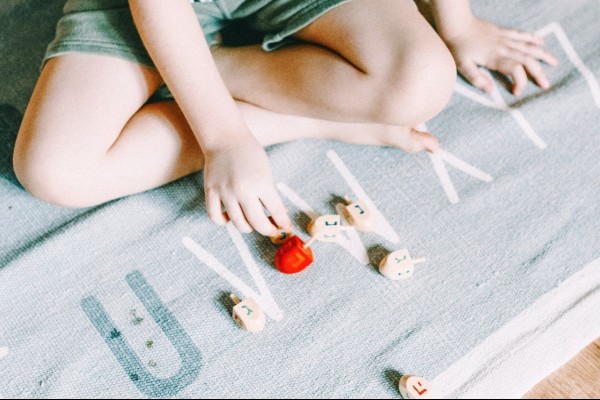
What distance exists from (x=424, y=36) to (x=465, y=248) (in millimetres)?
215

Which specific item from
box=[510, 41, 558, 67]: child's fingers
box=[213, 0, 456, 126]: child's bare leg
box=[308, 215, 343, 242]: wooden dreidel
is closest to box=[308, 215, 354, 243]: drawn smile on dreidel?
box=[308, 215, 343, 242]: wooden dreidel

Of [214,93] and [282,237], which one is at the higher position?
Answer: [214,93]

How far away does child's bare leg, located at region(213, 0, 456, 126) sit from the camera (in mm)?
562

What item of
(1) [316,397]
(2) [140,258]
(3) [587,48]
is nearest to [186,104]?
(2) [140,258]

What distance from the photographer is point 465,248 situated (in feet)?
1.97

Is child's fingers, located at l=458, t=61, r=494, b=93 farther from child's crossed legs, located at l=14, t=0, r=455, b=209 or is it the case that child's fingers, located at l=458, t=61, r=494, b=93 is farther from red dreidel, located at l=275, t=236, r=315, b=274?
red dreidel, located at l=275, t=236, r=315, b=274

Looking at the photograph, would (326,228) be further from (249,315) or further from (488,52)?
(488,52)

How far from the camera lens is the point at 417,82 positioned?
1.83ft

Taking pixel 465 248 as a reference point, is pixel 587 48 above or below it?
above

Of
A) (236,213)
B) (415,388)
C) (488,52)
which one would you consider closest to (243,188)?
(236,213)

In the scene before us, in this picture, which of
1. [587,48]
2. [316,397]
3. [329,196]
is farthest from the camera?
[587,48]

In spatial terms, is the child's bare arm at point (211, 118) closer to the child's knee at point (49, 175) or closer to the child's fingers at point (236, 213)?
the child's fingers at point (236, 213)

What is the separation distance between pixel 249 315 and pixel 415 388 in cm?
16

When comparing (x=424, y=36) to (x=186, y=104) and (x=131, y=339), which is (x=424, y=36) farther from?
(x=131, y=339)
